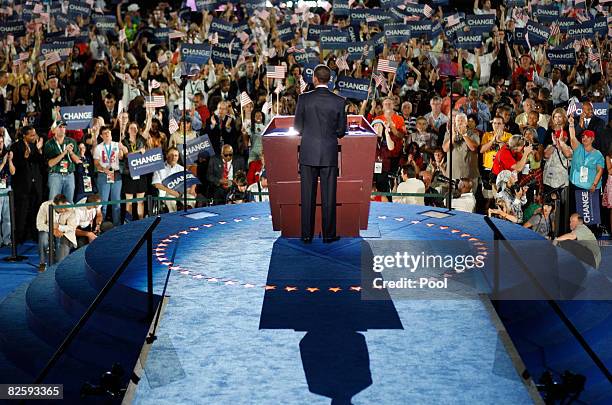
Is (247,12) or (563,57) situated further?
(247,12)

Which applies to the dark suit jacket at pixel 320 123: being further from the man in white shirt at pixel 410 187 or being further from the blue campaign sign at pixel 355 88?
the blue campaign sign at pixel 355 88

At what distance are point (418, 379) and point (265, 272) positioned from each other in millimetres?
2474

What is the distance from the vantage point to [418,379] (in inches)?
248

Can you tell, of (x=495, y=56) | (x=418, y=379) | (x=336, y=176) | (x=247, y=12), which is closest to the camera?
(x=418, y=379)

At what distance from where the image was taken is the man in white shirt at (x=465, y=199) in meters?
12.4

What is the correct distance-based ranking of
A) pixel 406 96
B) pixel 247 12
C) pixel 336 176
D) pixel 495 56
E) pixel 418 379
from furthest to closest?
pixel 247 12 → pixel 495 56 → pixel 406 96 → pixel 336 176 → pixel 418 379

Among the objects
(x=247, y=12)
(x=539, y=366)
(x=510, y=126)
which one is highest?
(x=247, y=12)

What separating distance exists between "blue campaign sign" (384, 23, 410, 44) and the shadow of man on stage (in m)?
8.19

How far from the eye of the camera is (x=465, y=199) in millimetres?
12383

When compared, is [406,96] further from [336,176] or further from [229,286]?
[229,286]

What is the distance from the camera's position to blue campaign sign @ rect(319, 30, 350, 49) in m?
16.4

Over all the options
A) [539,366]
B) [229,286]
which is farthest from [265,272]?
[539,366]

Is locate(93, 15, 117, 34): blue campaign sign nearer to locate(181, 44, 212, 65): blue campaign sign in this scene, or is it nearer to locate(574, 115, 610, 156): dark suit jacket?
locate(181, 44, 212, 65): blue campaign sign

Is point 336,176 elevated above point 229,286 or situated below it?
above
